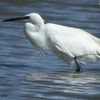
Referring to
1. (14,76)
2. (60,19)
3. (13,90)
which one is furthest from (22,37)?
(13,90)

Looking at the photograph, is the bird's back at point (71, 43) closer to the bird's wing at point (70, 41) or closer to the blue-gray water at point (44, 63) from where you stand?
the bird's wing at point (70, 41)

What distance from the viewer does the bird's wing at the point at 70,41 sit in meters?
13.0

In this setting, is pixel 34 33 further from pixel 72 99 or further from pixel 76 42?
pixel 72 99

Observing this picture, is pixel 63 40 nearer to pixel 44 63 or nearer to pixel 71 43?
pixel 71 43

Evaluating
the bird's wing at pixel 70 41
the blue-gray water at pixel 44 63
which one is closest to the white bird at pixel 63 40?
the bird's wing at pixel 70 41

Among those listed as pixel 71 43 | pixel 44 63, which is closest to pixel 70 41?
pixel 71 43

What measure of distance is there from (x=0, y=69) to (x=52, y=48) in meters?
1.01

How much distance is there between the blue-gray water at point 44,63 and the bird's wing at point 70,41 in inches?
14.7

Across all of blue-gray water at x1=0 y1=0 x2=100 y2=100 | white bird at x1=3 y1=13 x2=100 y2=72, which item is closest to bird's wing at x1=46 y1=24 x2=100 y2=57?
white bird at x1=3 y1=13 x2=100 y2=72

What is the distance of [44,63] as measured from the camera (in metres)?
13.6

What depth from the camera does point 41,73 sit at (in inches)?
503

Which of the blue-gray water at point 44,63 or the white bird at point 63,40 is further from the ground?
the white bird at point 63,40

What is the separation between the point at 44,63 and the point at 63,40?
77cm

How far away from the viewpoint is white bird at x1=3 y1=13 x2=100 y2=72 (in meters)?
13.0
